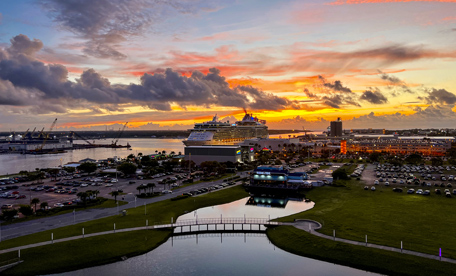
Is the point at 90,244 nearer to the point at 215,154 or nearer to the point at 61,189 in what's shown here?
the point at 61,189

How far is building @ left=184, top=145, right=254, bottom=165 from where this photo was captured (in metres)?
81.1

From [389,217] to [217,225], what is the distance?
19.0 metres

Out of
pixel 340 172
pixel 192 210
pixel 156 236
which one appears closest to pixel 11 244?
pixel 156 236

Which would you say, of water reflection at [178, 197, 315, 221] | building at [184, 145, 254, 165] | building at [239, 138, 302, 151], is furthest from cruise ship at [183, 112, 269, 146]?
water reflection at [178, 197, 315, 221]

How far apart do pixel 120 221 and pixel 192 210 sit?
34.3 ft

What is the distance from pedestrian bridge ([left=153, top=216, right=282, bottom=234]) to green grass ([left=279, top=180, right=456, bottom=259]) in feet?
10.0

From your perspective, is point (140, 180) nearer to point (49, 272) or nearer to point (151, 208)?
point (151, 208)

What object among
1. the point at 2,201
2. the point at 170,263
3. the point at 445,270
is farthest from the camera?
the point at 2,201

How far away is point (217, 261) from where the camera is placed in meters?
25.6

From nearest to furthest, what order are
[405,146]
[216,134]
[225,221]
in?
[225,221] → [216,134] → [405,146]

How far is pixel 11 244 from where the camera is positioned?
25.4 meters

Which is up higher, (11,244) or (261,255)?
(11,244)

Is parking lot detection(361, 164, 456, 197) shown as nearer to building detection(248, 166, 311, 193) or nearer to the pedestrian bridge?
building detection(248, 166, 311, 193)

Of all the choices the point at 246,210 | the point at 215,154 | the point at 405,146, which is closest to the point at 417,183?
the point at 246,210
